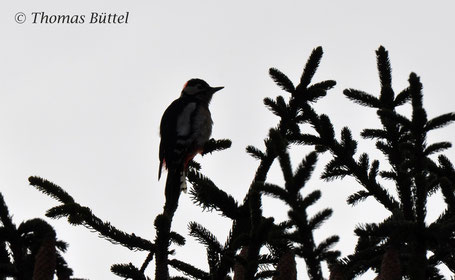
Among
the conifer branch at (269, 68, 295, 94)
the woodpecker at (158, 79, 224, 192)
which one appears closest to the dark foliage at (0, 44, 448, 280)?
the conifer branch at (269, 68, 295, 94)

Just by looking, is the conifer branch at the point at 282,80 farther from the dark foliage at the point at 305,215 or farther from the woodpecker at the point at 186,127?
the woodpecker at the point at 186,127

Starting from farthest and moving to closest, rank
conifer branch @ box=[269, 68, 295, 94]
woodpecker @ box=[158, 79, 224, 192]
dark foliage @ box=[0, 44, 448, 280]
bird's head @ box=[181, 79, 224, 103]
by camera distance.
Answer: bird's head @ box=[181, 79, 224, 103] < woodpecker @ box=[158, 79, 224, 192] < conifer branch @ box=[269, 68, 295, 94] < dark foliage @ box=[0, 44, 448, 280]

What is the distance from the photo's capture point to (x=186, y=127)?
282 inches

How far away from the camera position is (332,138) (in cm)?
372

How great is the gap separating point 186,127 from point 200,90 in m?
1.41

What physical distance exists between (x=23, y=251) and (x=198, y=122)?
4.62 m

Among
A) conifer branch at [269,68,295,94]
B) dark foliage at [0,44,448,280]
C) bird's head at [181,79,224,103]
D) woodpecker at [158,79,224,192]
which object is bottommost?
dark foliage at [0,44,448,280]

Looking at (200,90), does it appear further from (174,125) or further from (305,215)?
(305,215)

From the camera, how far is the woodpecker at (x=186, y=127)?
21.1 feet

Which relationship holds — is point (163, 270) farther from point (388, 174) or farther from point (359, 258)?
point (388, 174)

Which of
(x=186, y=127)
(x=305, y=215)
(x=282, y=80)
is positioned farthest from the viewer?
(x=186, y=127)

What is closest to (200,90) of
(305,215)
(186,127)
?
(186,127)

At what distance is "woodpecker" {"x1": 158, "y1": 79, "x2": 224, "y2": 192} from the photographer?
644cm

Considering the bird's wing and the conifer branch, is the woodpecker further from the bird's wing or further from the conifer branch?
the conifer branch
